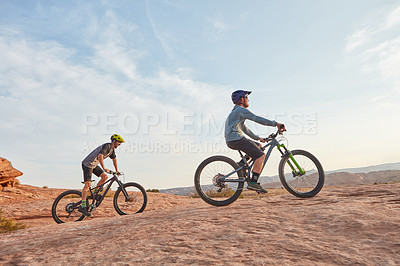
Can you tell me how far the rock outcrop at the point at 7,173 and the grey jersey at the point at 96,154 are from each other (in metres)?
16.1

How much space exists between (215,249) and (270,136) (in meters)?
3.79

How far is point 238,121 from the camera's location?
581 centimetres

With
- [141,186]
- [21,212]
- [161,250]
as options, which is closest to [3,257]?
[161,250]

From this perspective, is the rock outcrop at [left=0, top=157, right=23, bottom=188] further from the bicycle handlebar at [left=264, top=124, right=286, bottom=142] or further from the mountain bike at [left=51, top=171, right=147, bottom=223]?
the bicycle handlebar at [left=264, top=124, right=286, bottom=142]

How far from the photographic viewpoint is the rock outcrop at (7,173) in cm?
1980

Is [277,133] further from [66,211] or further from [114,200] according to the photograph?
[66,211]

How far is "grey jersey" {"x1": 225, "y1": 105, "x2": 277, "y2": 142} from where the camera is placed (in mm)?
5641

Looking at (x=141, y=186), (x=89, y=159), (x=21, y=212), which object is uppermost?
(x=89, y=159)

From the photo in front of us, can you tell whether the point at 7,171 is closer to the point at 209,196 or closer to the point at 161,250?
the point at 209,196

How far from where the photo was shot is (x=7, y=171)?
66.0 feet

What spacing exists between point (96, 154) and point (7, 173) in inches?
647

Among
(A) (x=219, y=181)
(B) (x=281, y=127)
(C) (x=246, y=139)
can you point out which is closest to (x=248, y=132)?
(C) (x=246, y=139)

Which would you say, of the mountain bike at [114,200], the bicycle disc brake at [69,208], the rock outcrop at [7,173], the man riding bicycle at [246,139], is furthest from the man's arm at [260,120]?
the rock outcrop at [7,173]

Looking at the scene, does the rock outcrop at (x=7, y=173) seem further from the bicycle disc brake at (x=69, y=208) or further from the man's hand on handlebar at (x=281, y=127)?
the man's hand on handlebar at (x=281, y=127)
